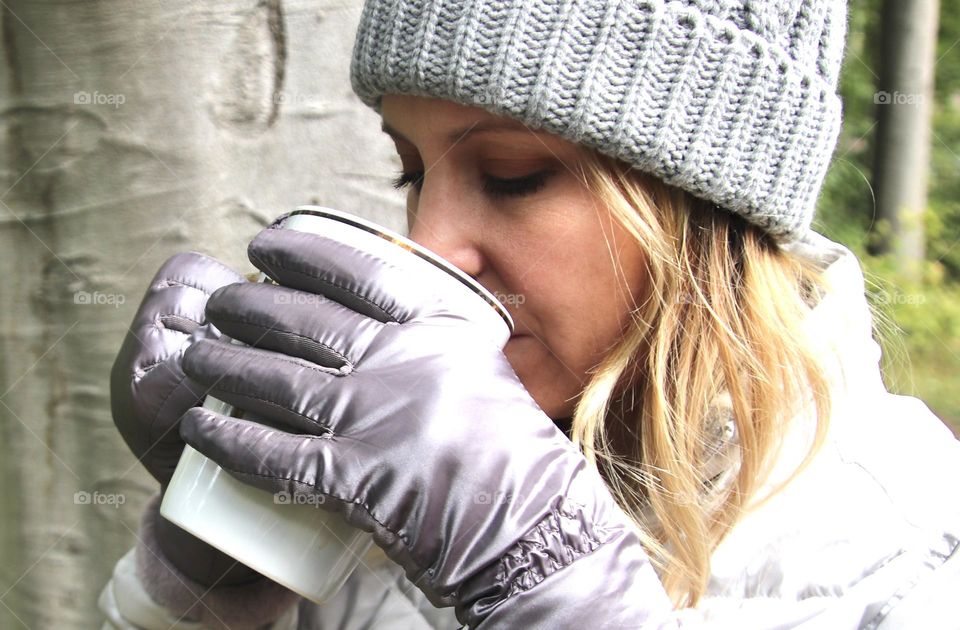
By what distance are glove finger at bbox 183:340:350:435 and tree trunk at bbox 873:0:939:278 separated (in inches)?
190

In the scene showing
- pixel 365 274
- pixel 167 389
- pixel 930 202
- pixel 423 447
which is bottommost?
pixel 930 202

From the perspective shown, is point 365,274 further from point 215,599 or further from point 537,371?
point 215,599

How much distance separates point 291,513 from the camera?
99 cm

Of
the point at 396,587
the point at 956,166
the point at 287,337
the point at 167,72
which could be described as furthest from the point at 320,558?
the point at 956,166

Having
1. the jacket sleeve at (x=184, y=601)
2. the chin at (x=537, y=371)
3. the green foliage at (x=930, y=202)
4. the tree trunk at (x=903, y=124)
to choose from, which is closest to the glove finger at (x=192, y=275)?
the jacket sleeve at (x=184, y=601)

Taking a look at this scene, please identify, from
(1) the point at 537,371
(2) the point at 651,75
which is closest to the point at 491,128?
(2) the point at 651,75

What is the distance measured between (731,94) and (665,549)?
0.62 m

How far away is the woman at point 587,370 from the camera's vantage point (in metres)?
0.96

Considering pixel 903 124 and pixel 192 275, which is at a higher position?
pixel 192 275

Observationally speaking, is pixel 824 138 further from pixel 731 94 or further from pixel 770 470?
pixel 770 470

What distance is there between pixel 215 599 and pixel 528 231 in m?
0.75

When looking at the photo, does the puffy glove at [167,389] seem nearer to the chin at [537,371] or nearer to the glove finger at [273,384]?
the glove finger at [273,384]

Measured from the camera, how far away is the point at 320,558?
3.35 feet

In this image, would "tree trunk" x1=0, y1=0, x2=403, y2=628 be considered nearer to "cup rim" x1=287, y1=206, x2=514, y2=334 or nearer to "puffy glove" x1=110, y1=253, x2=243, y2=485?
"puffy glove" x1=110, y1=253, x2=243, y2=485
